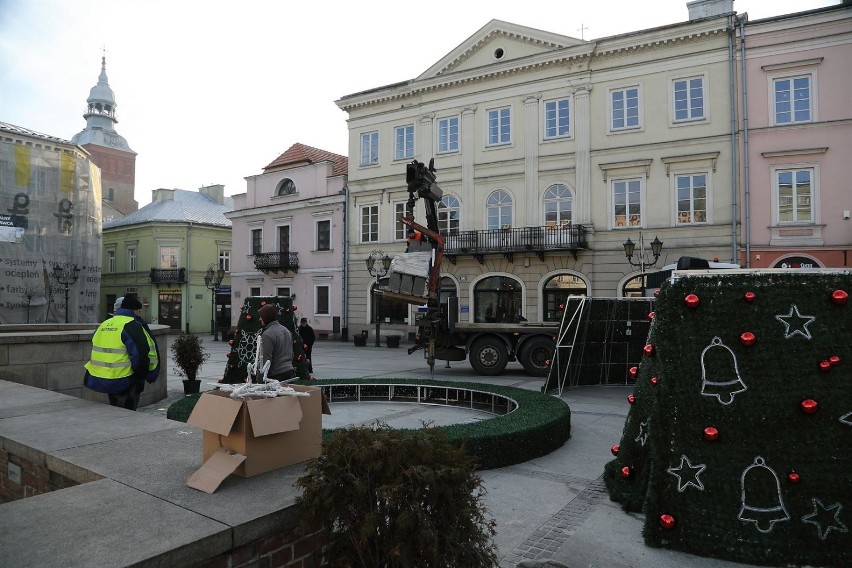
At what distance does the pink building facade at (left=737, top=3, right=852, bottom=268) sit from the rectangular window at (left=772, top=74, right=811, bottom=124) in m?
0.03

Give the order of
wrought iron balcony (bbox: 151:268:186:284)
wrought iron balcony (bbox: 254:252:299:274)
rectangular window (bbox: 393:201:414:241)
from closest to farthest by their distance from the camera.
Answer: rectangular window (bbox: 393:201:414:241)
wrought iron balcony (bbox: 254:252:299:274)
wrought iron balcony (bbox: 151:268:186:284)

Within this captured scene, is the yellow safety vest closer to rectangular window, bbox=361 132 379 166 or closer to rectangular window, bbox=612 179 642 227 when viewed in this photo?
rectangular window, bbox=612 179 642 227

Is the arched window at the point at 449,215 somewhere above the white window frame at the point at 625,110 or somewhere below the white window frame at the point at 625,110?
below

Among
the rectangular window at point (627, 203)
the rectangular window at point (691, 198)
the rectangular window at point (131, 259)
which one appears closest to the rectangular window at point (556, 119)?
the rectangular window at point (627, 203)

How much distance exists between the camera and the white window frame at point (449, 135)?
26906 mm

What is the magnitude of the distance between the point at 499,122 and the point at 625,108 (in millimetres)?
5633

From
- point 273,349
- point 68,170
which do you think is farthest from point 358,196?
point 273,349

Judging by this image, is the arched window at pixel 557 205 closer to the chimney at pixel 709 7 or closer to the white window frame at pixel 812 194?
the white window frame at pixel 812 194

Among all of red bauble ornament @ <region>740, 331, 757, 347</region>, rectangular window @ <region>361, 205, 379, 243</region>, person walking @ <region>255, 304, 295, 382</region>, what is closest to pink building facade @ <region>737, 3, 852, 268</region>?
rectangular window @ <region>361, 205, 379, 243</region>

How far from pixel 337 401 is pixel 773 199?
60.1 feet

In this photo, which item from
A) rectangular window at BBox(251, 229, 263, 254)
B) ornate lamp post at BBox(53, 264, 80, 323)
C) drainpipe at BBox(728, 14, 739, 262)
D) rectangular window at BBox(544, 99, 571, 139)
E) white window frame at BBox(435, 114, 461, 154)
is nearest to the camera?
→ drainpipe at BBox(728, 14, 739, 262)

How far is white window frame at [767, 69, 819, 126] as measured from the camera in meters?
19.9

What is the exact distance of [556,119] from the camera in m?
24.4

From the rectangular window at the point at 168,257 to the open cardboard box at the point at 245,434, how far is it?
4348 cm
